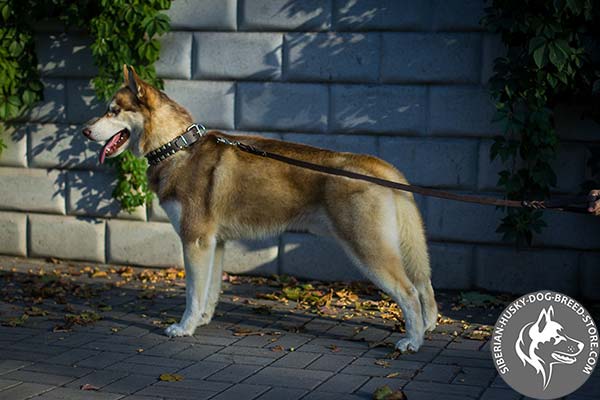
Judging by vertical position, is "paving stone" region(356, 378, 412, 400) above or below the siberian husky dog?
below

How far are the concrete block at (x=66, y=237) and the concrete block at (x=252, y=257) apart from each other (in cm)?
127

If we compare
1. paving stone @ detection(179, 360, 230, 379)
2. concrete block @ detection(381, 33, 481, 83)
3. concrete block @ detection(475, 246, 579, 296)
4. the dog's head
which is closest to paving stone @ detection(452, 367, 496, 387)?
paving stone @ detection(179, 360, 230, 379)

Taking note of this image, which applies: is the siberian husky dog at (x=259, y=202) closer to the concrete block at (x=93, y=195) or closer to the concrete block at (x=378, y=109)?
the concrete block at (x=378, y=109)

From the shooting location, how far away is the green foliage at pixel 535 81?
23.9 ft

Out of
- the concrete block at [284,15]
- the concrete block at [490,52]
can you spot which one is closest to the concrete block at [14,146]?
the concrete block at [284,15]

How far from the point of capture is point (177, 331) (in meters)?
6.70

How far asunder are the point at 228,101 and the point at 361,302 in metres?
2.18

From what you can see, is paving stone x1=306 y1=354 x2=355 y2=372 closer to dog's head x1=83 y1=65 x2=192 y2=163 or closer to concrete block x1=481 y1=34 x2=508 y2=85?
dog's head x1=83 y1=65 x2=192 y2=163

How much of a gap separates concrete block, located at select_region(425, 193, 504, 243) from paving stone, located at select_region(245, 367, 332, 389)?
2666mm

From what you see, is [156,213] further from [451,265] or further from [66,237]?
[451,265]

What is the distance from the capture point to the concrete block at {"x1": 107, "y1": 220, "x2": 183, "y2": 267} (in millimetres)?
8953

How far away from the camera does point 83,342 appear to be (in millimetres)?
6504

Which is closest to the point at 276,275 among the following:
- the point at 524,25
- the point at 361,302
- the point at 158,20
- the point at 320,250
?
the point at 320,250

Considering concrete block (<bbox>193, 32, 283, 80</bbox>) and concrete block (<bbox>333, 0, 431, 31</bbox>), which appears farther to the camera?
concrete block (<bbox>193, 32, 283, 80</bbox>)
